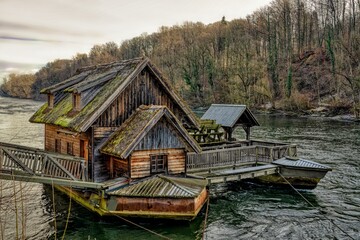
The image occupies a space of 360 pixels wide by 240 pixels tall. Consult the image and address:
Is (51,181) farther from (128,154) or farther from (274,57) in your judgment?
(274,57)

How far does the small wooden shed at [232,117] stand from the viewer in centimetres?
2767

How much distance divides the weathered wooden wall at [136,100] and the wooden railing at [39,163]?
237 cm

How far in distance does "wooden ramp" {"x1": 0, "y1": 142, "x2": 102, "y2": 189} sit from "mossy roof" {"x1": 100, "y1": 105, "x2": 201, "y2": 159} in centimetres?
166

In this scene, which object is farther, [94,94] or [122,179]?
[94,94]

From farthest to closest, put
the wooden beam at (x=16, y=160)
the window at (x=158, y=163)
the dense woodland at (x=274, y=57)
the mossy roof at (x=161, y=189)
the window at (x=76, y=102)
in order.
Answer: the dense woodland at (x=274, y=57), the window at (x=76, y=102), the window at (x=158, y=163), the mossy roof at (x=161, y=189), the wooden beam at (x=16, y=160)

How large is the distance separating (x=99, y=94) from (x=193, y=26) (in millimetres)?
91447

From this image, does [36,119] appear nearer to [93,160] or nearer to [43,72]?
[93,160]

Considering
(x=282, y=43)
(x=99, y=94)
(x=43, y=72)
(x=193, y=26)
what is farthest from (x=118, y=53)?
(x=99, y=94)

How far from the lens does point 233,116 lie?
2789 cm

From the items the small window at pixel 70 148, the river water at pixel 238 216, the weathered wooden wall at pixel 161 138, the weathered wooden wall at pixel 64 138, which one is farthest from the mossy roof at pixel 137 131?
the river water at pixel 238 216

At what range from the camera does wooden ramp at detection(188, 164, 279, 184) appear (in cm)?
2097

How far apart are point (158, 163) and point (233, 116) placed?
10.6m

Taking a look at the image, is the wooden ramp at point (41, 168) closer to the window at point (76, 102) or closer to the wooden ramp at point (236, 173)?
the window at point (76, 102)

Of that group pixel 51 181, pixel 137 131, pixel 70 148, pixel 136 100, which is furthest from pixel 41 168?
pixel 136 100
